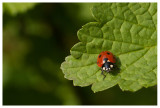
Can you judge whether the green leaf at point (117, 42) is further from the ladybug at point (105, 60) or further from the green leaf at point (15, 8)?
the green leaf at point (15, 8)

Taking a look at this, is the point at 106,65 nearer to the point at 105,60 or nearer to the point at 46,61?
the point at 105,60

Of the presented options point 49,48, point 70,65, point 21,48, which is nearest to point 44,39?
point 49,48

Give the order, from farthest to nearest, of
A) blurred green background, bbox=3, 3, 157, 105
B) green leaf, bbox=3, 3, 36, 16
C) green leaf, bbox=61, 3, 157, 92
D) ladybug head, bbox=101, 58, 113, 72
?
blurred green background, bbox=3, 3, 157, 105 → green leaf, bbox=3, 3, 36, 16 → ladybug head, bbox=101, 58, 113, 72 → green leaf, bbox=61, 3, 157, 92

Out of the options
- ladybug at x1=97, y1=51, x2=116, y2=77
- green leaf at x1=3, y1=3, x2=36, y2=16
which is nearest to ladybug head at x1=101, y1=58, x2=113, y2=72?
ladybug at x1=97, y1=51, x2=116, y2=77

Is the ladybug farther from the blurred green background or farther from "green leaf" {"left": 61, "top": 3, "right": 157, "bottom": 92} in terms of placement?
the blurred green background

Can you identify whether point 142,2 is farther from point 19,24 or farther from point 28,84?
point 28,84

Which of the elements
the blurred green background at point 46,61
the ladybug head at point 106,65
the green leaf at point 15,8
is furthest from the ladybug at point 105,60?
the blurred green background at point 46,61
